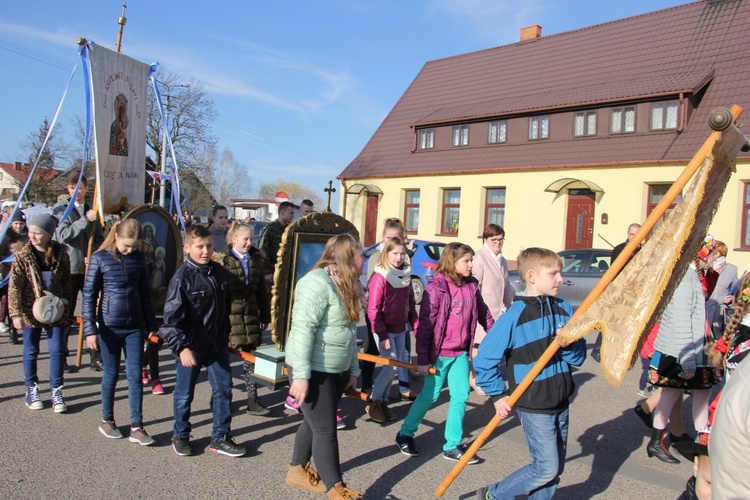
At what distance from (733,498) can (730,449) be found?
0.52 feet

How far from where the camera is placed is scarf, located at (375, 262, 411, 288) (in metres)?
5.79

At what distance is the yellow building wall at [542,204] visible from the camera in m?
17.2

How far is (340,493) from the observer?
3.81 metres

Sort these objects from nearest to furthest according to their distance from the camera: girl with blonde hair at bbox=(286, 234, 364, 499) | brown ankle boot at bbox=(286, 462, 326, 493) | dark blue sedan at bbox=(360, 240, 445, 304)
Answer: girl with blonde hair at bbox=(286, 234, 364, 499) < brown ankle boot at bbox=(286, 462, 326, 493) < dark blue sedan at bbox=(360, 240, 445, 304)

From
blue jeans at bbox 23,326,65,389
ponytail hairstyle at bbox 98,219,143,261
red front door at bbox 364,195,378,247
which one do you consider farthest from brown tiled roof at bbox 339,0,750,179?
blue jeans at bbox 23,326,65,389

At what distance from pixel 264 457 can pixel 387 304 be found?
1818 millimetres

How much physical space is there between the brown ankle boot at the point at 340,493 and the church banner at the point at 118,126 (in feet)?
16.2

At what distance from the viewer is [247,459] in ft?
15.4

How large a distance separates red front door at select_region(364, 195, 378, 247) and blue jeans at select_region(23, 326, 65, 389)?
2264cm

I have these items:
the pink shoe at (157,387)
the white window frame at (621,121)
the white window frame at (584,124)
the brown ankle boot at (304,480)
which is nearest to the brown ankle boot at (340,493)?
the brown ankle boot at (304,480)

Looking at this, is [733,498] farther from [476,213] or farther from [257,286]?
[476,213]

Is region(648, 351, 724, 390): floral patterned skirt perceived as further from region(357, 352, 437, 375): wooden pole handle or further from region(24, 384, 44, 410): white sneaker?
region(24, 384, 44, 410): white sneaker

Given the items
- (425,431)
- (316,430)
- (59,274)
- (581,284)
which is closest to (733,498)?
(316,430)

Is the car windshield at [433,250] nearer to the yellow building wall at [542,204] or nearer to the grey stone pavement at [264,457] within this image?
the yellow building wall at [542,204]
